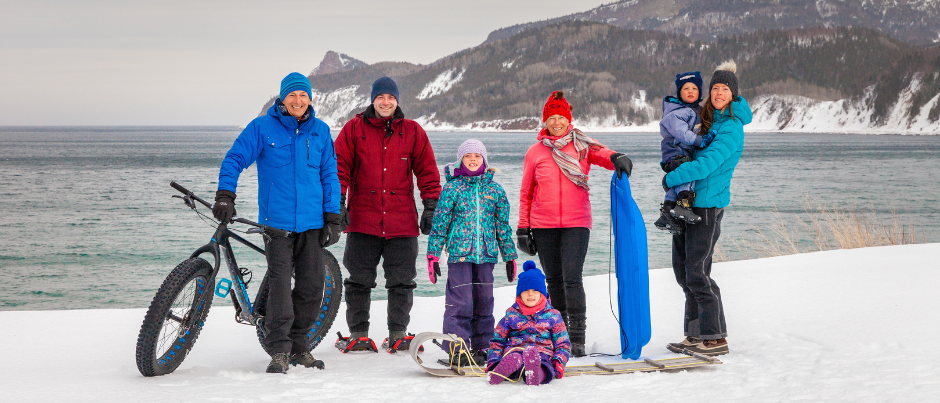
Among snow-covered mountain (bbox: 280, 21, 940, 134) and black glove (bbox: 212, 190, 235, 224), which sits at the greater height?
snow-covered mountain (bbox: 280, 21, 940, 134)

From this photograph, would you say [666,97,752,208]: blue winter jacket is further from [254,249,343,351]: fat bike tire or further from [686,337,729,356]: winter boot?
[254,249,343,351]: fat bike tire

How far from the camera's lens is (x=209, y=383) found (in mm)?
3621

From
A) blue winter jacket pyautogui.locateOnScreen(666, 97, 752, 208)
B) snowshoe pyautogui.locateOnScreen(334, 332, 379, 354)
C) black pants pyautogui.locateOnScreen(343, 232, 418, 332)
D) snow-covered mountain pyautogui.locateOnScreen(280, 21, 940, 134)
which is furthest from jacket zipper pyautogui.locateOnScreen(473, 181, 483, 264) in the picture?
snow-covered mountain pyautogui.locateOnScreen(280, 21, 940, 134)

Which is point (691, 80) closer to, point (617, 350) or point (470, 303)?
point (617, 350)

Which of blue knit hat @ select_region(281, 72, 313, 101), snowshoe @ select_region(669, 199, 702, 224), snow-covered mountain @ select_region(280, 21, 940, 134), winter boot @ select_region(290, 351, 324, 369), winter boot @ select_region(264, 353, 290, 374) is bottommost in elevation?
winter boot @ select_region(290, 351, 324, 369)

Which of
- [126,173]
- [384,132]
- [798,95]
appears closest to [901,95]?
[798,95]

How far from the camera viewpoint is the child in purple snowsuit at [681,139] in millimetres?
4246

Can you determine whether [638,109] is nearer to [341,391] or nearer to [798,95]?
[798,95]

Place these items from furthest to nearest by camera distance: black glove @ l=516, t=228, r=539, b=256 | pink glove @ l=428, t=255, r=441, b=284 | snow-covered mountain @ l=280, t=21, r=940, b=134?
snow-covered mountain @ l=280, t=21, r=940, b=134 → black glove @ l=516, t=228, r=539, b=256 → pink glove @ l=428, t=255, r=441, b=284

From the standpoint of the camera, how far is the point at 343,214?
4.32m

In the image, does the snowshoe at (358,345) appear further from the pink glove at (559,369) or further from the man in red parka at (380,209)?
the pink glove at (559,369)

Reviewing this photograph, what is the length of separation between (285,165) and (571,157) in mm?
1845

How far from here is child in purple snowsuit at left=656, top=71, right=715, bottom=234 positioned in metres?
4.25

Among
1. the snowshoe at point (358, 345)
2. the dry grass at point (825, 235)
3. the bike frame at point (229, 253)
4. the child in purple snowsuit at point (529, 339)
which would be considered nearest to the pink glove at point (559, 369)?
the child in purple snowsuit at point (529, 339)
